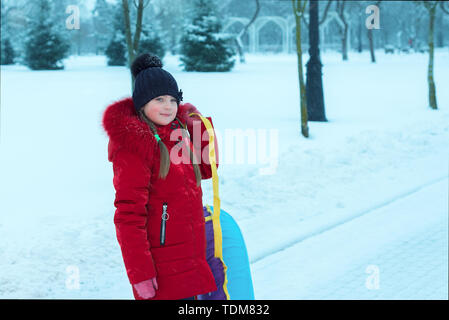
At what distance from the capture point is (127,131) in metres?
1.85

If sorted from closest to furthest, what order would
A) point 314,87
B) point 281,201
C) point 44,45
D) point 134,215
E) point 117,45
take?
1. point 134,215
2. point 281,201
3. point 314,87
4. point 44,45
5. point 117,45

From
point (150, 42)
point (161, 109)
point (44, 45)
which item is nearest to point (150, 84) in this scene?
point (161, 109)

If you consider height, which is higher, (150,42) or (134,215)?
(150,42)

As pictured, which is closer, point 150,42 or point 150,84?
point 150,84

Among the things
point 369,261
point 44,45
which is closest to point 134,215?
point 369,261

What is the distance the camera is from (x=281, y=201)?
5.22m

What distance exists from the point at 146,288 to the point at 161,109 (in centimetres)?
66

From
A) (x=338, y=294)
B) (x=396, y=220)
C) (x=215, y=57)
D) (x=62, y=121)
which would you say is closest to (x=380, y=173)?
(x=396, y=220)

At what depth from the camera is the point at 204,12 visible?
2036 centimetres

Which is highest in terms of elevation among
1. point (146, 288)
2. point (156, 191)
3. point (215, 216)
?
point (156, 191)

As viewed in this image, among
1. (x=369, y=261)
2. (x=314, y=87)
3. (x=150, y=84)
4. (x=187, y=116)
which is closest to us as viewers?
(x=150, y=84)

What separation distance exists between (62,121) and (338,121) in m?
4.77

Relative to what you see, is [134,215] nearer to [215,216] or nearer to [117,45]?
[215,216]
